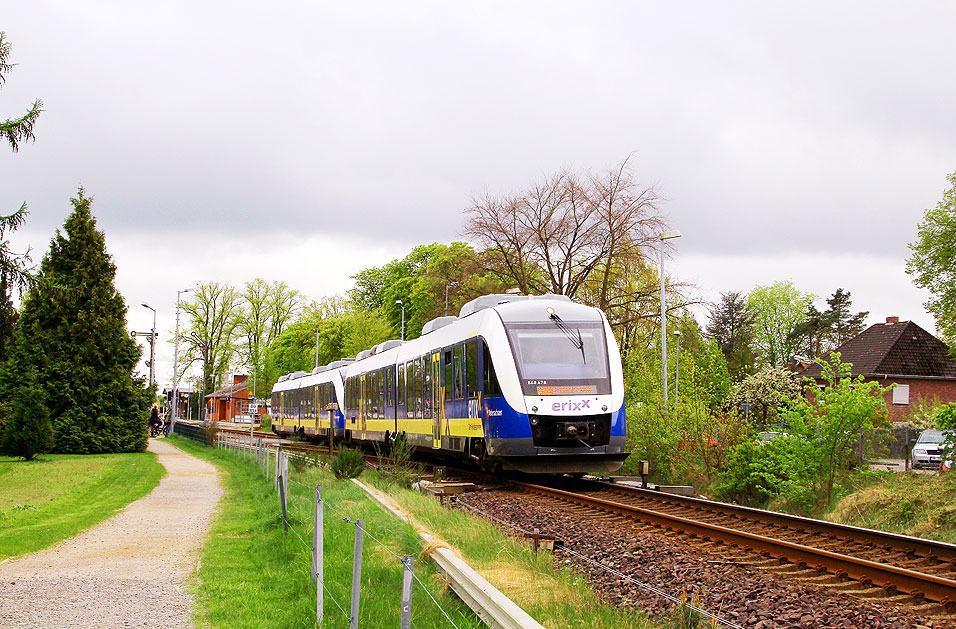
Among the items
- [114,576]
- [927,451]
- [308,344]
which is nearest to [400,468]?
[114,576]

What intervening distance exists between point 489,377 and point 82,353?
1029 inches

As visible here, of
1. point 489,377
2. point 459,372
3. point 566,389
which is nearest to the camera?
point 566,389

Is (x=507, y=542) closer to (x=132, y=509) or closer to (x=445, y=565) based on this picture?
(x=445, y=565)

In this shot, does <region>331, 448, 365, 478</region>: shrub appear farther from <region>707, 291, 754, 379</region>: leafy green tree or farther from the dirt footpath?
<region>707, 291, 754, 379</region>: leafy green tree

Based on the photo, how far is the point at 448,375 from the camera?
63.1ft

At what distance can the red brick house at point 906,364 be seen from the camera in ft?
181

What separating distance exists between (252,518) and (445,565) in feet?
28.4

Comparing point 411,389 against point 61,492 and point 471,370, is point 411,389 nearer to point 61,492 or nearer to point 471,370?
point 471,370

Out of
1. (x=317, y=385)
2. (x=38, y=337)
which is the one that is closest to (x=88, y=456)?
(x=38, y=337)

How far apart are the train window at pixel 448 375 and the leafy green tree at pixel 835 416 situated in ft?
21.6

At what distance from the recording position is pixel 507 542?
30.5 feet

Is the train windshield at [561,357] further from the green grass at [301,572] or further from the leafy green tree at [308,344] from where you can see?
the leafy green tree at [308,344]

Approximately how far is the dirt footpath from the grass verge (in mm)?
9153

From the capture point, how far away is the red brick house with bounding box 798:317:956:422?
55.1m
